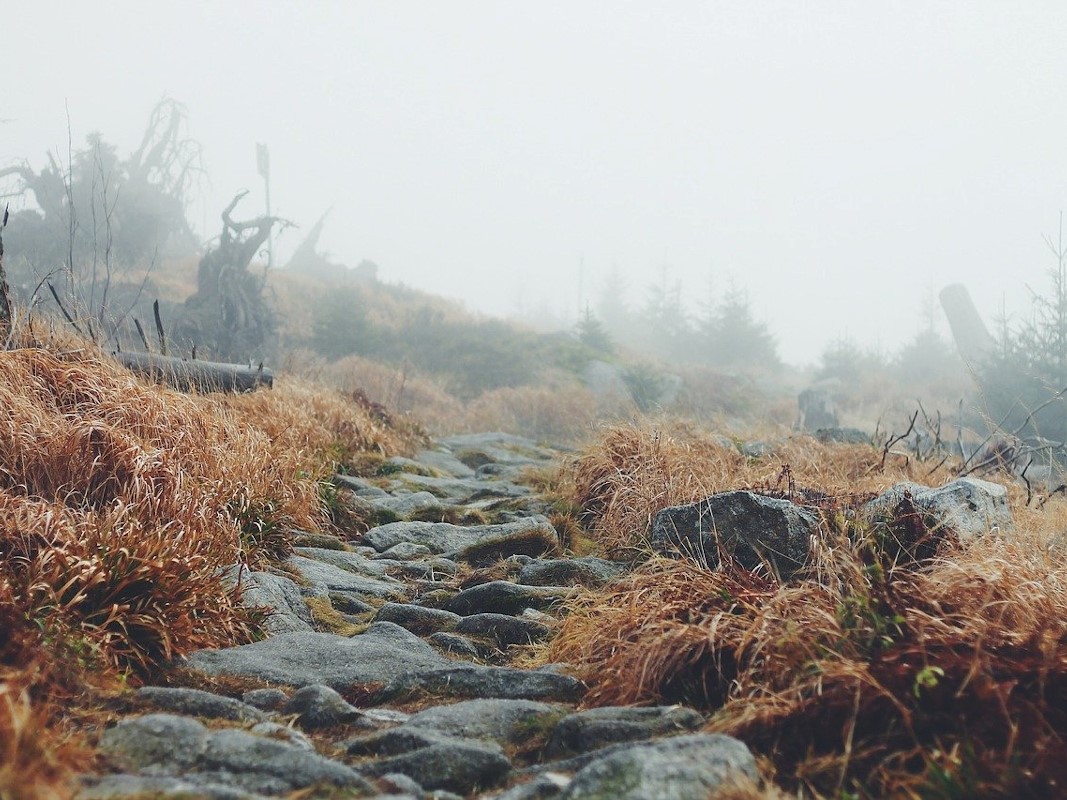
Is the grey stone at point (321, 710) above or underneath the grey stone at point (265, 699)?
above

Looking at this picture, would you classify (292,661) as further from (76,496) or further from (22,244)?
(22,244)

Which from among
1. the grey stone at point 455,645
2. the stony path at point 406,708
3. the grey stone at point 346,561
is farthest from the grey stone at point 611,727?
the grey stone at point 346,561

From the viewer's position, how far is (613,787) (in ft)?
6.23

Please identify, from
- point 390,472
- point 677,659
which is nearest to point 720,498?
point 677,659

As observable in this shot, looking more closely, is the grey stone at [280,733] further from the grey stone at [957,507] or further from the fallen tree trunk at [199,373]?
the fallen tree trunk at [199,373]

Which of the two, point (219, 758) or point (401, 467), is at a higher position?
point (219, 758)

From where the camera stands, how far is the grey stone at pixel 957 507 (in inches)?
166

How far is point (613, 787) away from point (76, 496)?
11.1 ft

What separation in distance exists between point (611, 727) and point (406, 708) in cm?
87

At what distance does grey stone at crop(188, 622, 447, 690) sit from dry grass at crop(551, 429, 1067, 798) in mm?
688

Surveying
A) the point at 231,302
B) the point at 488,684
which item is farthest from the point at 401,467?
the point at 231,302

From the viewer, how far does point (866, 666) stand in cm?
234

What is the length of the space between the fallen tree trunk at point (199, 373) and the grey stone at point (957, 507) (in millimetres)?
5519

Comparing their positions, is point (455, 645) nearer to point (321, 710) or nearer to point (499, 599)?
point (499, 599)
